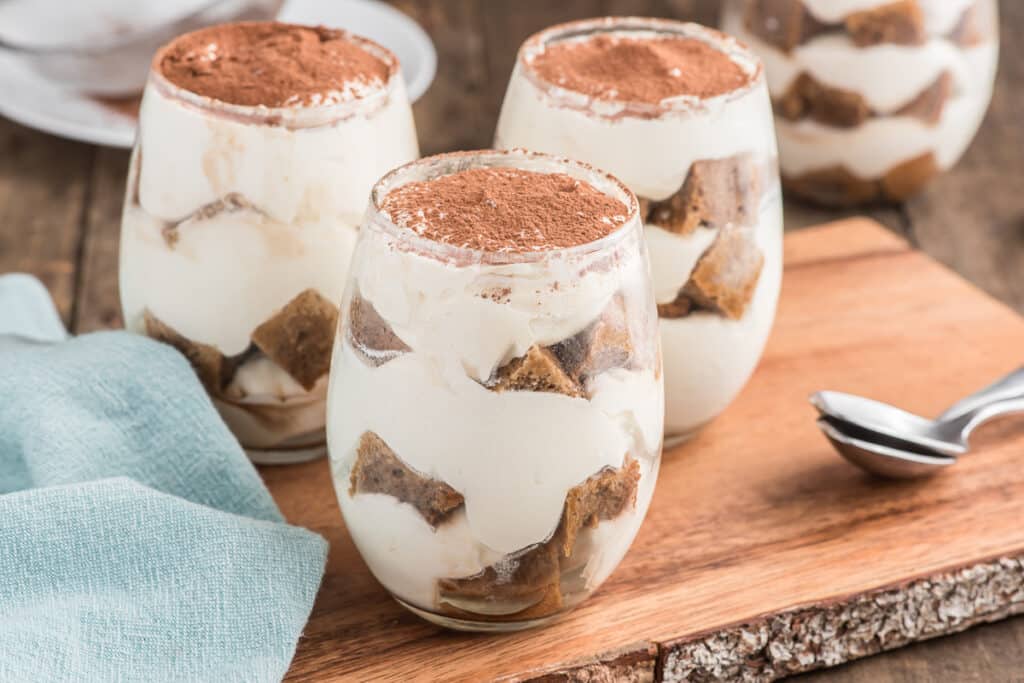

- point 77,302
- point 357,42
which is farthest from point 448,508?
point 77,302

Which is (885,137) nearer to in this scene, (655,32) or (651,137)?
(655,32)

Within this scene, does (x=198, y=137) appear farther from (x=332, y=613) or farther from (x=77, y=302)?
(x=77, y=302)

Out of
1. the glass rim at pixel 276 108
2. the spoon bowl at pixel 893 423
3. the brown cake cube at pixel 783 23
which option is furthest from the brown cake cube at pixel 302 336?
the brown cake cube at pixel 783 23

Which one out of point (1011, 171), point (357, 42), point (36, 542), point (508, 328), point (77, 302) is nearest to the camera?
point (508, 328)

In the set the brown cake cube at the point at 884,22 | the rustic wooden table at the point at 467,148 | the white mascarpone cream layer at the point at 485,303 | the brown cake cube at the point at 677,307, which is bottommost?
the rustic wooden table at the point at 467,148

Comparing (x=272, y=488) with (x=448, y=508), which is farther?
(x=272, y=488)

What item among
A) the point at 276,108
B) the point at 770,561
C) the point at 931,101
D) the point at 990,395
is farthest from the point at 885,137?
the point at 276,108

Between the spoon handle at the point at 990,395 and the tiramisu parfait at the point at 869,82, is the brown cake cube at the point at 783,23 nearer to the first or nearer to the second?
the tiramisu parfait at the point at 869,82
